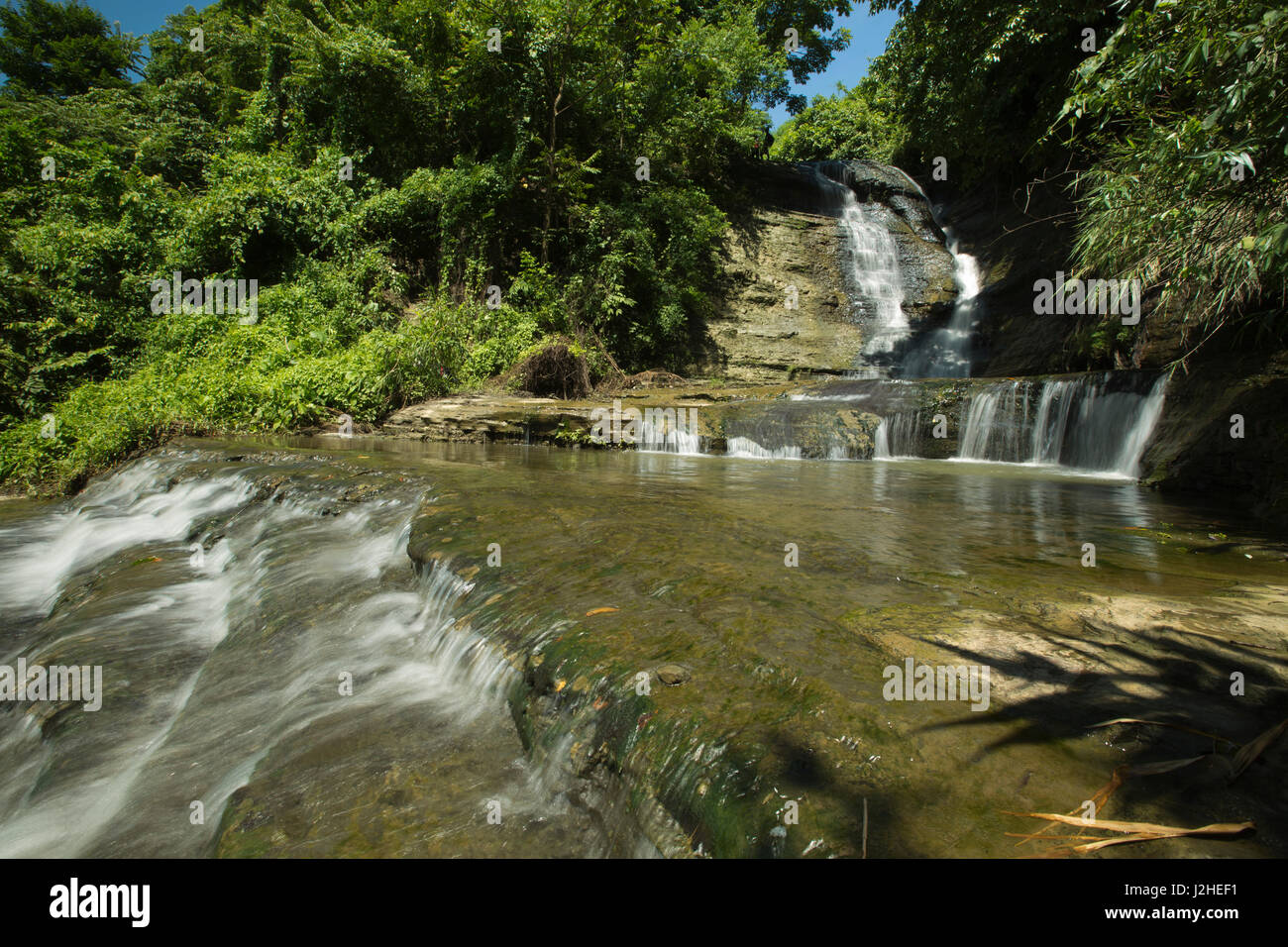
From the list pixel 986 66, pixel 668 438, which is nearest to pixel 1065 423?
pixel 668 438

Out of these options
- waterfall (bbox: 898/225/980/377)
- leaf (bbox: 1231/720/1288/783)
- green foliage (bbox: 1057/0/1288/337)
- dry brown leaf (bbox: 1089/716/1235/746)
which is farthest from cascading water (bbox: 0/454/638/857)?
waterfall (bbox: 898/225/980/377)

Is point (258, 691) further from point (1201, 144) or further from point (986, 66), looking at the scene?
point (986, 66)

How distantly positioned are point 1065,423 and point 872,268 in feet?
39.6

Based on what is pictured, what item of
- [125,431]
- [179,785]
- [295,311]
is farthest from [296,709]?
[295,311]

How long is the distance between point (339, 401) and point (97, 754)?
1007 centimetres

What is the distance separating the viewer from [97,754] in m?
2.48

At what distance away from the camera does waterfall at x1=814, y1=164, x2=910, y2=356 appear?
59.6ft

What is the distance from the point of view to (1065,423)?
359 inches

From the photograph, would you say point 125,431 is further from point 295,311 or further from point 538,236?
point 538,236

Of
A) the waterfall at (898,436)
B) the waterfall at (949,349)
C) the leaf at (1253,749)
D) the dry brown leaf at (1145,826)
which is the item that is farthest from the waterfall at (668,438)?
the waterfall at (949,349)

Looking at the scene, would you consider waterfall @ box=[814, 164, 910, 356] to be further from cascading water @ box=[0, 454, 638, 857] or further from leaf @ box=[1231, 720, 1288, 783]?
leaf @ box=[1231, 720, 1288, 783]

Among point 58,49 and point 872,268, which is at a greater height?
point 58,49

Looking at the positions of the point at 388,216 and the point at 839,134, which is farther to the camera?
the point at 839,134

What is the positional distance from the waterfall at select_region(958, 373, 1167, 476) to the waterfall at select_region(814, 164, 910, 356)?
8.19 meters
